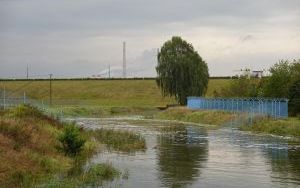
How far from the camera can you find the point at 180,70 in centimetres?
11031

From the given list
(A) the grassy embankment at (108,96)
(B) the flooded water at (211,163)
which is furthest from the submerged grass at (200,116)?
(B) the flooded water at (211,163)

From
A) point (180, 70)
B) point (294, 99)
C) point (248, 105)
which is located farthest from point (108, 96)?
point (294, 99)

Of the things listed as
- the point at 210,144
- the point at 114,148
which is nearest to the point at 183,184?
the point at 114,148

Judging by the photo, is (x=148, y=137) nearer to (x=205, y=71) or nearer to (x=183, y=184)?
(x=183, y=184)

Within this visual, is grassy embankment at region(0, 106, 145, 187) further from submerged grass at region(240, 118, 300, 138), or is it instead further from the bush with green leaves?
submerged grass at region(240, 118, 300, 138)

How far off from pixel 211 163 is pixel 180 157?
372cm

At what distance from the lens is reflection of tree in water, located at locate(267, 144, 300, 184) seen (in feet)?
94.8

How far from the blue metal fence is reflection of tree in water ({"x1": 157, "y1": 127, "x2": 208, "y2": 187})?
12594 mm

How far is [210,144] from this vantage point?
4828cm

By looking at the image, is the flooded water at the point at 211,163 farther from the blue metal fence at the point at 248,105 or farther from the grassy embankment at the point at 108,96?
the grassy embankment at the point at 108,96

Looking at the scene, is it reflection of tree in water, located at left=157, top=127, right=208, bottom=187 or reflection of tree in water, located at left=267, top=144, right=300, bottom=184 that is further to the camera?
reflection of tree in water, located at left=267, top=144, right=300, bottom=184

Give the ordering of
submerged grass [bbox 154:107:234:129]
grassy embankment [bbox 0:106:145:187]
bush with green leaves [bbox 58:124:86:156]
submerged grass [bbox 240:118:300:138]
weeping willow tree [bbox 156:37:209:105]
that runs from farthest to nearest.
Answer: weeping willow tree [bbox 156:37:209:105] < submerged grass [bbox 154:107:234:129] < submerged grass [bbox 240:118:300:138] < bush with green leaves [bbox 58:124:86:156] < grassy embankment [bbox 0:106:145:187]

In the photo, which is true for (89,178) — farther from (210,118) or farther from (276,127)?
(210,118)

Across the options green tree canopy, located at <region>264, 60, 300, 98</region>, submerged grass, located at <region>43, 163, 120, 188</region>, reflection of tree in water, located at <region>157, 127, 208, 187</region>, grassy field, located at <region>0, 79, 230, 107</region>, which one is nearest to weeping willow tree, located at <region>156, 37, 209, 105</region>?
green tree canopy, located at <region>264, 60, 300, 98</region>
